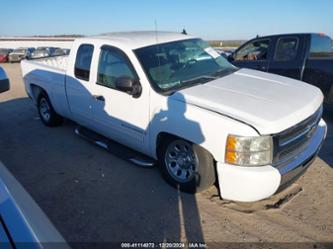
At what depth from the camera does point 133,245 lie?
112 inches

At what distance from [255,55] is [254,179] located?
4.99 m

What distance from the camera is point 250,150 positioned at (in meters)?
2.87

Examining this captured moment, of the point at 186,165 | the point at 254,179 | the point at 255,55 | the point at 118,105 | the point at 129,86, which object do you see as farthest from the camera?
the point at 255,55

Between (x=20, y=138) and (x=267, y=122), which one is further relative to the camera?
(x=20, y=138)

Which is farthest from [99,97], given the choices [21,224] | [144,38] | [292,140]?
[21,224]

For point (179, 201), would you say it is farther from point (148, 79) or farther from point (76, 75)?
point (76, 75)

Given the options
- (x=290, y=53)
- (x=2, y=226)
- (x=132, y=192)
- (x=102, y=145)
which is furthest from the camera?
(x=290, y=53)

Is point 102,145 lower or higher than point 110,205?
higher

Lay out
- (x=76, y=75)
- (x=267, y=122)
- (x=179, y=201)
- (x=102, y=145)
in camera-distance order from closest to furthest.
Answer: (x=267, y=122) < (x=179, y=201) < (x=102, y=145) < (x=76, y=75)

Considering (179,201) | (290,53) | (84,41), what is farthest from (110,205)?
(290,53)

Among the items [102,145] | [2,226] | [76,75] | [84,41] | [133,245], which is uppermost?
[84,41]

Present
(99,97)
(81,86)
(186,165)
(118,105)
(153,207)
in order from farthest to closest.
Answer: (81,86)
(99,97)
(118,105)
(186,165)
(153,207)

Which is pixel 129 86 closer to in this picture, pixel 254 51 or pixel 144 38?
pixel 144 38

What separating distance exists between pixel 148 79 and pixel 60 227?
6.48ft
